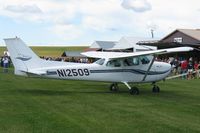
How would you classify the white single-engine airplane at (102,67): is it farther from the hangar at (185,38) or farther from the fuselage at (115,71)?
the hangar at (185,38)

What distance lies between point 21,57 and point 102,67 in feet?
11.1

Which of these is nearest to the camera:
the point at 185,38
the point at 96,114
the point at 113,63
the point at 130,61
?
the point at 96,114

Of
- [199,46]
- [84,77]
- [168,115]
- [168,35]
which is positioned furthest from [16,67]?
[168,35]

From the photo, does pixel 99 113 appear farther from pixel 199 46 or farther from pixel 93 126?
pixel 199 46

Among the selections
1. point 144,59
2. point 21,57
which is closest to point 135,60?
point 144,59

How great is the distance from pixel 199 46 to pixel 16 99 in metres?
31.4

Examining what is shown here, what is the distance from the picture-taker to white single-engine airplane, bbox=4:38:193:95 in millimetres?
16797

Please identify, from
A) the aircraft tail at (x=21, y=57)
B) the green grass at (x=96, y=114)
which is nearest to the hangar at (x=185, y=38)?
the aircraft tail at (x=21, y=57)

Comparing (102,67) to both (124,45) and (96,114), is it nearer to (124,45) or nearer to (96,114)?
(96,114)

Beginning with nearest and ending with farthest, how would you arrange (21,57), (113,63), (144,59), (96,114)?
1. (96,114)
2. (21,57)
3. (113,63)
4. (144,59)

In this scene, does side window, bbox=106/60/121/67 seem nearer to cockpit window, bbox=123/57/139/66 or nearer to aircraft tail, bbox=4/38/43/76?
cockpit window, bbox=123/57/139/66

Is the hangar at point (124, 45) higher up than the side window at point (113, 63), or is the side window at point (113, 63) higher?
the hangar at point (124, 45)

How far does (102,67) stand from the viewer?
59.0 ft

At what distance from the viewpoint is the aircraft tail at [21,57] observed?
657 inches
